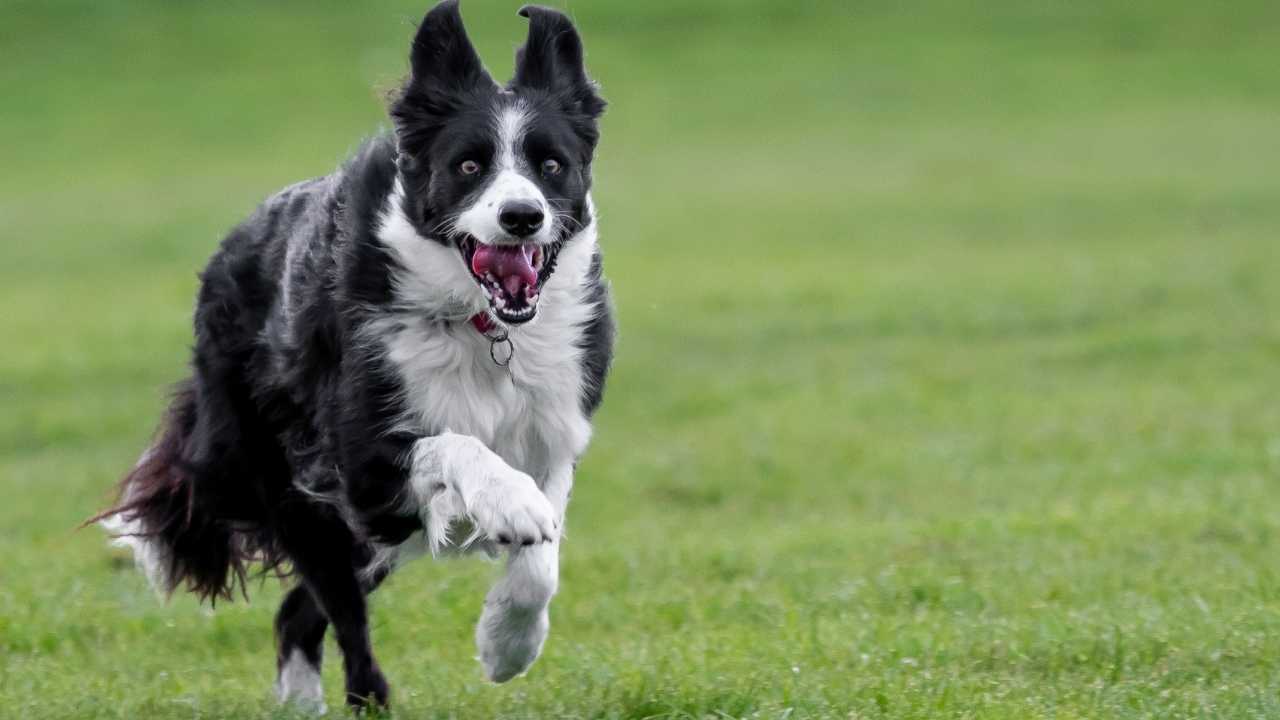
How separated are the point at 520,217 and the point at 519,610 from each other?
1359mm

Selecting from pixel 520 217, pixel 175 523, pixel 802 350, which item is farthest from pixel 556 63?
pixel 802 350

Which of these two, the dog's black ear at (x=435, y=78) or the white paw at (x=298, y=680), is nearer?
the dog's black ear at (x=435, y=78)

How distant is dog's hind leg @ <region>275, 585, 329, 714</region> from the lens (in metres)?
7.84

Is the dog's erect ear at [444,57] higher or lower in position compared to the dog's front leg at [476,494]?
higher

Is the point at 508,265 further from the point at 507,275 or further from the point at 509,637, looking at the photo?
the point at 509,637

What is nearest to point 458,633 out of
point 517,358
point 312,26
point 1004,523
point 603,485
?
point 517,358

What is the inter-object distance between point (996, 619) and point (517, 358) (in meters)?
2.83

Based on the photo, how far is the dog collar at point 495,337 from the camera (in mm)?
6723

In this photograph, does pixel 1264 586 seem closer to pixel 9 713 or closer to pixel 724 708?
pixel 724 708

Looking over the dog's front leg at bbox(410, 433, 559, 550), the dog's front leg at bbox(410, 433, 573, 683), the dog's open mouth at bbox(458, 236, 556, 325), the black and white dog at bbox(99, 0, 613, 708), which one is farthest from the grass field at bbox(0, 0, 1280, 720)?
the dog's open mouth at bbox(458, 236, 556, 325)

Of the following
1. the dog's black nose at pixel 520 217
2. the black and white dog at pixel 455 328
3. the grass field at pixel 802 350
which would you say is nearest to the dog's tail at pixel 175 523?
the grass field at pixel 802 350

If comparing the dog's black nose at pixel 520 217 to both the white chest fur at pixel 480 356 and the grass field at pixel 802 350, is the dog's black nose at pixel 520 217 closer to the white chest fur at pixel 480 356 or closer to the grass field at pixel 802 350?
the white chest fur at pixel 480 356

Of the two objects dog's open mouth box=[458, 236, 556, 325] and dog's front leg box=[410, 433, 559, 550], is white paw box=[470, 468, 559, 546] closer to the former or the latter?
dog's front leg box=[410, 433, 559, 550]

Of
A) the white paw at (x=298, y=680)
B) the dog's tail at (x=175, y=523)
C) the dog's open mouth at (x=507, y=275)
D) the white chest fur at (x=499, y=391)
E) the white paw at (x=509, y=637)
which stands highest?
the dog's open mouth at (x=507, y=275)
